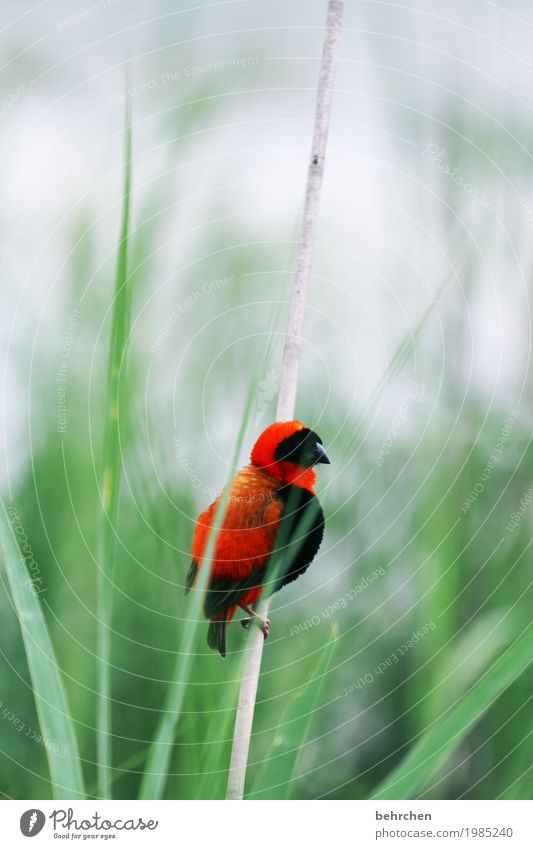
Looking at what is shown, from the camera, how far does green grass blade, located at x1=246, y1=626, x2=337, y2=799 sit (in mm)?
446

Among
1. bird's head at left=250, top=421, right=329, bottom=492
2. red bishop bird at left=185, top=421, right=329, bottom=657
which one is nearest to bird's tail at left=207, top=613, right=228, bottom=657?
red bishop bird at left=185, top=421, right=329, bottom=657

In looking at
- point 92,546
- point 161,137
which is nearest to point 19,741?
point 92,546

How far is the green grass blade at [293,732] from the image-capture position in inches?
17.6

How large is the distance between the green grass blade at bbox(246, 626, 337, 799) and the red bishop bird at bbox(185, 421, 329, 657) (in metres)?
0.08

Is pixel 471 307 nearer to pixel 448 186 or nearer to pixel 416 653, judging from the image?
pixel 448 186

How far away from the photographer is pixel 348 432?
0.59 meters

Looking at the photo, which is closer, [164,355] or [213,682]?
[213,682]

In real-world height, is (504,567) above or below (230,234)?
below

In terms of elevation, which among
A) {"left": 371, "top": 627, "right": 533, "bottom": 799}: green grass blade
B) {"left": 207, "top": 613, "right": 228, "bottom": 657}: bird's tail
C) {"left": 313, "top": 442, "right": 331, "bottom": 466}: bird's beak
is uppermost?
{"left": 313, "top": 442, "right": 331, "bottom": 466}: bird's beak

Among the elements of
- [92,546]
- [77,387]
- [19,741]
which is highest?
[77,387]

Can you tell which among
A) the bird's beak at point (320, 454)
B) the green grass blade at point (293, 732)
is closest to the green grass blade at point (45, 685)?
the green grass blade at point (293, 732)

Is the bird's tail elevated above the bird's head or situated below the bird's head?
below

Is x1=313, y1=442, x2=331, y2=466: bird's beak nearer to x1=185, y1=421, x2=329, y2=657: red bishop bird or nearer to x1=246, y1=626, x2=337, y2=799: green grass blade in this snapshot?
x1=185, y1=421, x2=329, y2=657: red bishop bird

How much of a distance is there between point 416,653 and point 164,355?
0.30 metres
